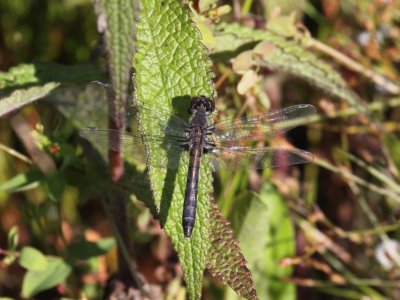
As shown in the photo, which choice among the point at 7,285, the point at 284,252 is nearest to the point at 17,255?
the point at 7,285

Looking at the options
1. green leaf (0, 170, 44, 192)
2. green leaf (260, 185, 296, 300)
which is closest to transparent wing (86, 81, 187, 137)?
green leaf (0, 170, 44, 192)

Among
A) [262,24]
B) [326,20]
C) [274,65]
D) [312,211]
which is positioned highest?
[326,20]

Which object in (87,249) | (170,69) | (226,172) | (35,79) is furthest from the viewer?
(226,172)

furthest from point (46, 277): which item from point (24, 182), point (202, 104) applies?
point (202, 104)

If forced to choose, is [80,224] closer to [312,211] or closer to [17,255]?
[17,255]

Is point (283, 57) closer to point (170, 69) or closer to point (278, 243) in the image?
point (170, 69)

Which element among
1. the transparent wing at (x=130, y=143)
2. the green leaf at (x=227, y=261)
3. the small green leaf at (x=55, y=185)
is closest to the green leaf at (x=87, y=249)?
the small green leaf at (x=55, y=185)

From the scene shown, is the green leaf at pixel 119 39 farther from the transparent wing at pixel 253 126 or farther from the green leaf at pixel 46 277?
the green leaf at pixel 46 277
